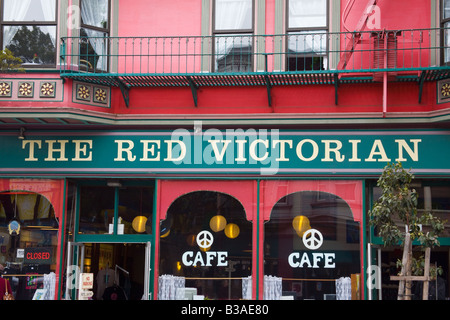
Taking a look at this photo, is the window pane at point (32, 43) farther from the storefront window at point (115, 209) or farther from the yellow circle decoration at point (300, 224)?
the yellow circle decoration at point (300, 224)

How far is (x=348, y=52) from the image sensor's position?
42.9ft

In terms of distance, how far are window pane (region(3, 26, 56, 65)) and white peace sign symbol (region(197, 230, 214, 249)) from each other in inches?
179

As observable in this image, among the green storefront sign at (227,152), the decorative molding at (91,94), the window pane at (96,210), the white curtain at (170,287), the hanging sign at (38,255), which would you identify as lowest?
the white curtain at (170,287)


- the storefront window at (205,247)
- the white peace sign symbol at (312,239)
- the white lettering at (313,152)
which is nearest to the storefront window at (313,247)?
the white peace sign symbol at (312,239)

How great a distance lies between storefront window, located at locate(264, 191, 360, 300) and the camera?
42.4 feet

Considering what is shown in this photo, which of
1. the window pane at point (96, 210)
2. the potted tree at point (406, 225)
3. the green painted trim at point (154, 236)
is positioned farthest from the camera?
the window pane at point (96, 210)

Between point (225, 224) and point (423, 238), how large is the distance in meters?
4.11

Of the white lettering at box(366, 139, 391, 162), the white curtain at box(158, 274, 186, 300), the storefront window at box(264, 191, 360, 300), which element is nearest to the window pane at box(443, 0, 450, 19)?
the white lettering at box(366, 139, 391, 162)

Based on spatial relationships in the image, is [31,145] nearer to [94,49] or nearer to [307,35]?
[94,49]

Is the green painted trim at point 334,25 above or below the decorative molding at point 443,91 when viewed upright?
above

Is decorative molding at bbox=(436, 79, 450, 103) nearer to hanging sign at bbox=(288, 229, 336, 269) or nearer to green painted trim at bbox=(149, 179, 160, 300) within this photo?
hanging sign at bbox=(288, 229, 336, 269)

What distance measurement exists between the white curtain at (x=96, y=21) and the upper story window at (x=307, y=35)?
3.79m

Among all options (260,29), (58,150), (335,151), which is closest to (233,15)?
(260,29)

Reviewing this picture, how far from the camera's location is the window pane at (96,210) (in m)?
14.0
